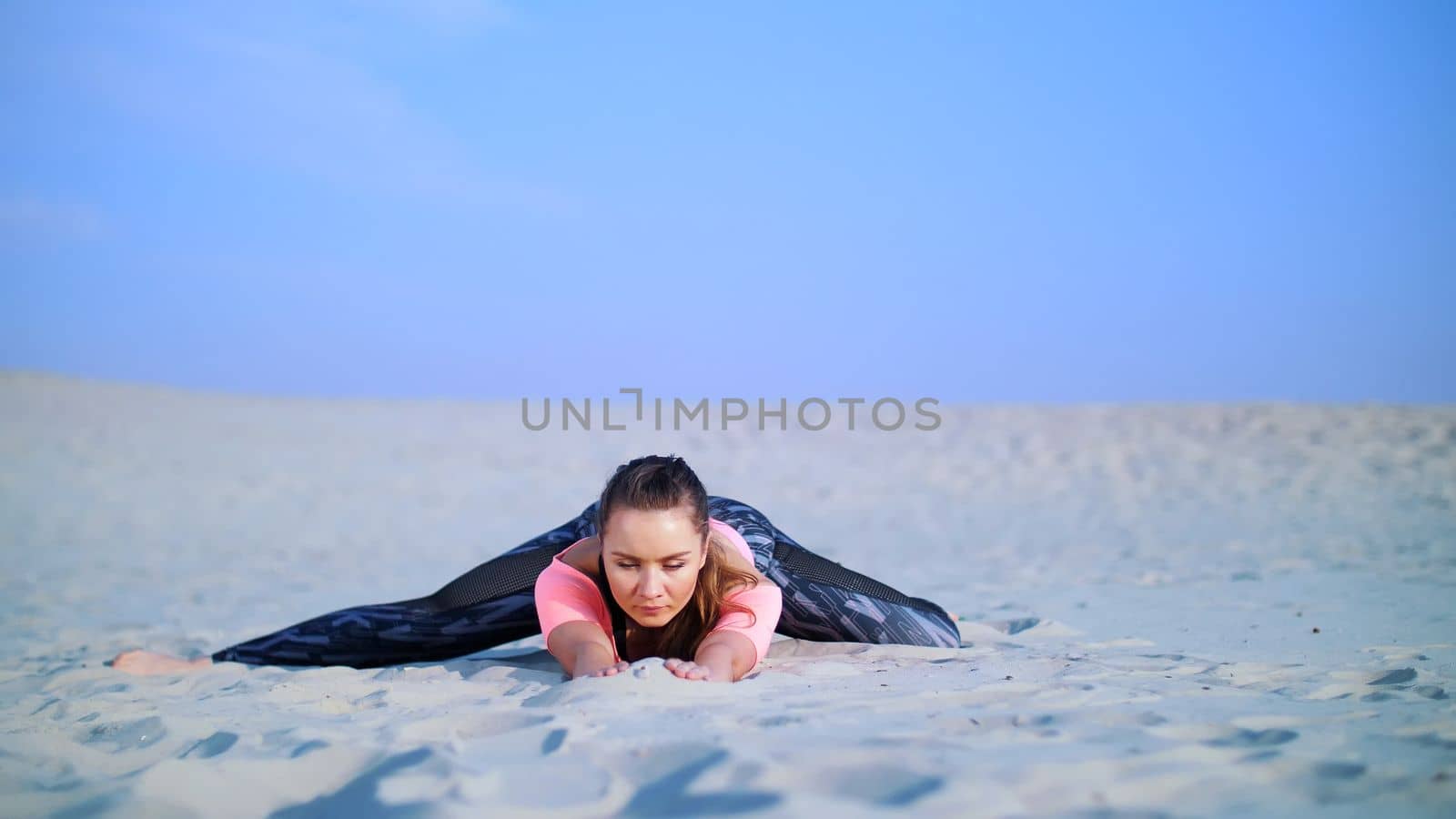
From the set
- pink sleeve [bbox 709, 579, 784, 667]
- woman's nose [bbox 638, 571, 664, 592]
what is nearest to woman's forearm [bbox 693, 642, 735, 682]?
pink sleeve [bbox 709, 579, 784, 667]

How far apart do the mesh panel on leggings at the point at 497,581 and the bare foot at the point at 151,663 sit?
957 millimetres

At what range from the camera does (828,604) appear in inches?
162

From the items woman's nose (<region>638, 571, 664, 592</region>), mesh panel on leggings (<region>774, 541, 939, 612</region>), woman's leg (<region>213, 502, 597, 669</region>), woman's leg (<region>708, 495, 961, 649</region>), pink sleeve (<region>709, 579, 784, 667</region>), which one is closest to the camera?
woman's nose (<region>638, 571, 664, 592</region>)

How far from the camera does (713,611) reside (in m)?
3.45

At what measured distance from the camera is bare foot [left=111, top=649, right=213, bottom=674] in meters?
4.09

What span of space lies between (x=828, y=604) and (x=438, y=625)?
1.45m

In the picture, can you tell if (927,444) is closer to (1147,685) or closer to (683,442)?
(683,442)

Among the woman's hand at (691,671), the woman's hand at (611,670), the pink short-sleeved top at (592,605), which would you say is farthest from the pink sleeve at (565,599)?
the woman's hand at (691,671)

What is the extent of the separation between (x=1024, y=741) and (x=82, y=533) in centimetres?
1104

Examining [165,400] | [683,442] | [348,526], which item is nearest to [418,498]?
[348,526]

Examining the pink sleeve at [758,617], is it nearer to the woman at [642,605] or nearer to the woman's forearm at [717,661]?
the woman at [642,605]

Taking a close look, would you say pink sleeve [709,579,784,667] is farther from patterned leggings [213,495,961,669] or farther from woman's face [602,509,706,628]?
patterned leggings [213,495,961,669]

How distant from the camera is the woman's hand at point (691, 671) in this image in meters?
3.04

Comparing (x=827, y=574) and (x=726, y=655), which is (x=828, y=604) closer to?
(x=827, y=574)
